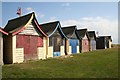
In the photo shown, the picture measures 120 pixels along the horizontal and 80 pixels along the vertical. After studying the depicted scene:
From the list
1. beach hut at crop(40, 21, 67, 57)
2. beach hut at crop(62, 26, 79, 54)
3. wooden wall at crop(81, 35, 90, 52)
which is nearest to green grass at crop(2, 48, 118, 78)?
beach hut at crop(40, 21, 67, 57)

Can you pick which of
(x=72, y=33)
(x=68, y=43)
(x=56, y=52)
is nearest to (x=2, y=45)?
(x=56, y=52)

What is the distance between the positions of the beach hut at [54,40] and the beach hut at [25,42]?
271cm

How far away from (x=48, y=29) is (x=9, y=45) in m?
11.7

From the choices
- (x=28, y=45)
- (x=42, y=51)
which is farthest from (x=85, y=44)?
(x=28, y=45)

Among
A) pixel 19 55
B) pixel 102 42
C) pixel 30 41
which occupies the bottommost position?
pixel 19 55

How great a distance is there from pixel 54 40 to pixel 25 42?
27.9 feet

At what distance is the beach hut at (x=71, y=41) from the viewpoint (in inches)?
1363

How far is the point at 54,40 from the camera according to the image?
97.8 ft

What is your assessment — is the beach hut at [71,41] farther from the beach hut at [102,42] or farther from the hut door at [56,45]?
the beach hut at [102,42]

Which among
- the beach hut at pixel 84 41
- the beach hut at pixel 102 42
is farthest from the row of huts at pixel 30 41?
the beach hut at pixel 102 42

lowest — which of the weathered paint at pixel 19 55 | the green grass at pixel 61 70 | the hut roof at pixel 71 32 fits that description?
the green grass at pixel 61 70

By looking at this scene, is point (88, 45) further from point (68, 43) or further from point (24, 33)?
point (24, 33)

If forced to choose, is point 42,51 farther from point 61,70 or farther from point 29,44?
point 61,70

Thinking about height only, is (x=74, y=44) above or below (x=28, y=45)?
below
